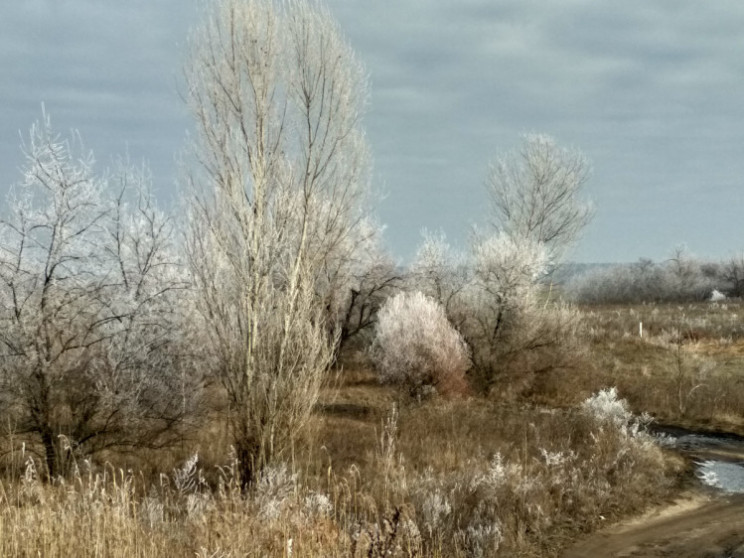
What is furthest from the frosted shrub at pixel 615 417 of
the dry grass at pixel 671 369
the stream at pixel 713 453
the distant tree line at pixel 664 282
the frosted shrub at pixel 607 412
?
the distant tree line at pixel 664 282

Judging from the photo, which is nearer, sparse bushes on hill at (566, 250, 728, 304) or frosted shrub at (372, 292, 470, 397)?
frosted shrub at (372, 292, 470, 397)

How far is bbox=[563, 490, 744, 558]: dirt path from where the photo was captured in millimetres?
8852

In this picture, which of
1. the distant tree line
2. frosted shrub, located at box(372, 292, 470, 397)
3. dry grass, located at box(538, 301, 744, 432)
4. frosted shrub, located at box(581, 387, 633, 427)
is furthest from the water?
the distant tree line

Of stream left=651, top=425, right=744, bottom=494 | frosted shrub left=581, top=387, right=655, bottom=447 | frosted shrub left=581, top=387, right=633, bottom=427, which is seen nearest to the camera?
stream left=651, top=425, right=744, bottom=494

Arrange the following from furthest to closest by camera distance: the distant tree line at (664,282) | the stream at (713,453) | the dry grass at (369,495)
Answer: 1. the distant tree line at (664,282)
2. the stream at (713,453)
3. the dry grass at (369,495)

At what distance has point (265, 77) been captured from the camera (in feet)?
36.2

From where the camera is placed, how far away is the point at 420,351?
807 inches

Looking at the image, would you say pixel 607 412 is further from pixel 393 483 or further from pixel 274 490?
pixel 274 490

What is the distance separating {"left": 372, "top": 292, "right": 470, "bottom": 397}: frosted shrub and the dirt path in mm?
9758

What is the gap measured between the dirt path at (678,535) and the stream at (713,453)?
1.45 meters

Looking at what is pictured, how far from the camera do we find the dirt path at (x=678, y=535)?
29.0ft

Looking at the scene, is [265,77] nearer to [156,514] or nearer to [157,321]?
[157,321]

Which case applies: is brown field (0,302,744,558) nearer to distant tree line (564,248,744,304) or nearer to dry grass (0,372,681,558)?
dry grass (0,372,681,558)

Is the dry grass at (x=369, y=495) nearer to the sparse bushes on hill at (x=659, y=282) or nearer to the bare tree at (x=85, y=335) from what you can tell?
the bare tree at (x=85, y=335)
